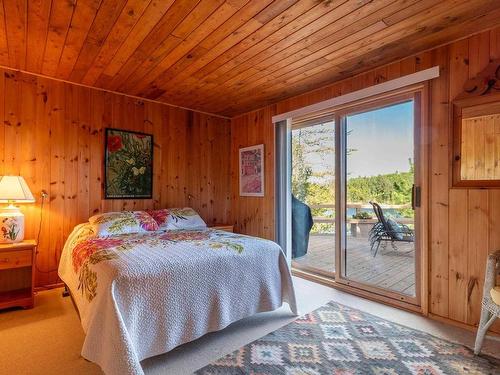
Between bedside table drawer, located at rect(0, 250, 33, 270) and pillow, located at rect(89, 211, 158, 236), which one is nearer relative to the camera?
bedside table drawer, located at rect(0, 250, 33, 270)

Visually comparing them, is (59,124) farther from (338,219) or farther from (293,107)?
(338,219)

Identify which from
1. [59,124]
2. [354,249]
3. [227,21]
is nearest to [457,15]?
[227,21]

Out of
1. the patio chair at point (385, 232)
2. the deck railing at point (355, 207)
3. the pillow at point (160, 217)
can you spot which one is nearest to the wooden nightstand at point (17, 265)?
the pillow at point (160, 217)

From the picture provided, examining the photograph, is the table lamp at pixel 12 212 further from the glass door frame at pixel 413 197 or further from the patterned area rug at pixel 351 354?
the glass door frame at pixel 413 197

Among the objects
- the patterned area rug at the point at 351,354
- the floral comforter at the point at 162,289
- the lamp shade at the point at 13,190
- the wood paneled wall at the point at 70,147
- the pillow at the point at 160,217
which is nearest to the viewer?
the floral comforter at the point at 162,289

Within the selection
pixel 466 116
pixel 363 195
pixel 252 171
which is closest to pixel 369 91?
pixel 466 116

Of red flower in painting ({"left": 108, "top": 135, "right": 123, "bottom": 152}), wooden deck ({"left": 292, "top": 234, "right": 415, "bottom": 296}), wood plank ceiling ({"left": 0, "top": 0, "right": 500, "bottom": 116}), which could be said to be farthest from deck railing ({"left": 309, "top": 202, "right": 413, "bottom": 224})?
red flower in painting ({"left": 108, "top": 135, "right": 123, "bottom": 152})

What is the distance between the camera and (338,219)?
124 inches

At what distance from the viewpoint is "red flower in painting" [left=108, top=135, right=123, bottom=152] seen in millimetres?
3441

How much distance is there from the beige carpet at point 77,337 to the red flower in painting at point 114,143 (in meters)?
1.71

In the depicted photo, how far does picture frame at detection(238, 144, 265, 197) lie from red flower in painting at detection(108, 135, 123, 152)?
169cm

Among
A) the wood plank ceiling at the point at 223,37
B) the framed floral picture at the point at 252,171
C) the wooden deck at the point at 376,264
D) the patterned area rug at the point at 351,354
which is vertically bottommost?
the patterned area rug at the point at 351,354

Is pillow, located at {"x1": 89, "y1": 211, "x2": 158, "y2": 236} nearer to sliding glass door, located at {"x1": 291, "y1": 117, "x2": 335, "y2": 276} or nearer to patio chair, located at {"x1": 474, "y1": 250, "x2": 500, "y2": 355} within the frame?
sliding glass door, located at {"x1": 291, "y1": 117, "x2": 335, "y2": 276}

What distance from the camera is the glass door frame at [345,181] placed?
2.51m
